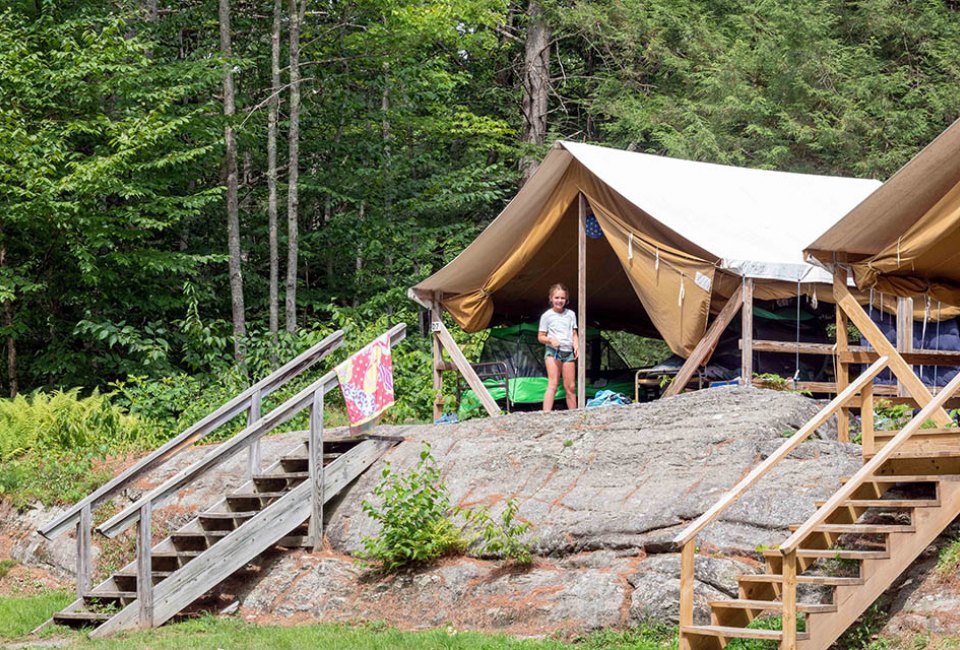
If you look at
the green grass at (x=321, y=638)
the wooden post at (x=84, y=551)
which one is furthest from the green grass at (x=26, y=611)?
the wooden post at (x=84, y=551)

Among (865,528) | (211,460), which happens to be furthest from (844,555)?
(211,460)

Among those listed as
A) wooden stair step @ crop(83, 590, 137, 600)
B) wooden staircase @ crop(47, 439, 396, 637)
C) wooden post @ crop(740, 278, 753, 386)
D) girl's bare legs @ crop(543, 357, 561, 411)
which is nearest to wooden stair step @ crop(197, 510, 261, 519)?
wooden staircase @ crop(47, 439, 396, 637)

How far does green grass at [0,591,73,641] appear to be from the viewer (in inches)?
362

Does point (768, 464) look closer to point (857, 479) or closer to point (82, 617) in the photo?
point (857, 479)

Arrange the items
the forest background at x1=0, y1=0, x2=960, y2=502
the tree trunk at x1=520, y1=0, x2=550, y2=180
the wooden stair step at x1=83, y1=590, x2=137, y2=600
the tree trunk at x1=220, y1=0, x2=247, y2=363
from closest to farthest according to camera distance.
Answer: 1. the wooden stair step at x1=83, y1=590, x2=137, y2=600
2. the forest background at x1=0, y1=0, x2=960, y2=502
3. the tree trunk at x1=220, y1=0, x2=247, y2=363
4. the tree trunk at x1=520, y1=0, x2=550, y2=180

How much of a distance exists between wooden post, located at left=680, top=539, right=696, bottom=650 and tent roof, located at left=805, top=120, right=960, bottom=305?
353cm

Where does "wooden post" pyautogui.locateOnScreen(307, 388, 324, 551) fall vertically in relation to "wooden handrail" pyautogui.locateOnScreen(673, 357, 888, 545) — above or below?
A: below

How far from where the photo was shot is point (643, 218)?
12.2m

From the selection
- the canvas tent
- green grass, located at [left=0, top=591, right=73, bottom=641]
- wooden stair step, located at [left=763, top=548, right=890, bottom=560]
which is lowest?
green grass, located at [left=0, top=591, right=73, bottom=641]

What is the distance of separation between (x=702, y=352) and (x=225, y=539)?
4746mm

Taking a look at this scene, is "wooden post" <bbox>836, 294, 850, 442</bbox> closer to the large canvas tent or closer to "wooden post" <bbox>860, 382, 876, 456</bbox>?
"wooden post" <bbox>860, 382, 876, 456</bbox>

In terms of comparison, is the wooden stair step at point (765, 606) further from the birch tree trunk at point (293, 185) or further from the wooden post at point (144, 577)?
the birch tree trunk at point (293, 185)

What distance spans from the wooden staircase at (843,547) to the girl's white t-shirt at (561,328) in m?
4.38

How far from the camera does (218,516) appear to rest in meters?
10.2
